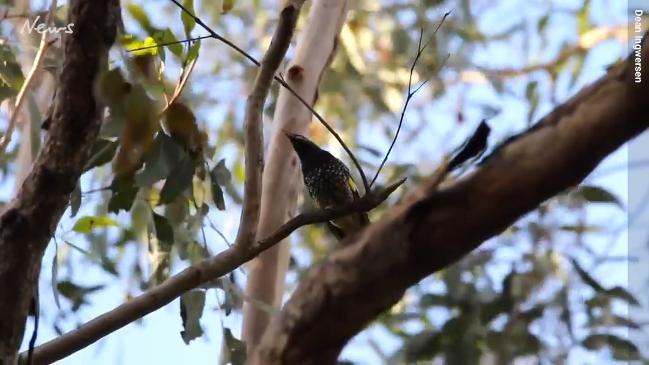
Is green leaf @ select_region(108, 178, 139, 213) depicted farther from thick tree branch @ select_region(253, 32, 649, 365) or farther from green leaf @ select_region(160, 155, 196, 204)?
thick tree branch @ select_region(253, 32, 649, 365)

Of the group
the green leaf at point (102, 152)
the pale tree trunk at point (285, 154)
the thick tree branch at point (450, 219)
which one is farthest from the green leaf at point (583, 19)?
the thick tree branch at point (450, 219)

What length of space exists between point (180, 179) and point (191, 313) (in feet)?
0.78

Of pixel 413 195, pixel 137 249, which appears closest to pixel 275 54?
pixel 413 195

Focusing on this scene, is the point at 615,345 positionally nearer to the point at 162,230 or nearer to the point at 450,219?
the point at 162,230

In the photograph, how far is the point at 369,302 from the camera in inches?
28.4

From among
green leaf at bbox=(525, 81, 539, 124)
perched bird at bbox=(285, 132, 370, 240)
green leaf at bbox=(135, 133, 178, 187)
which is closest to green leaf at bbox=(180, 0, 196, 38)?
green leaf at bbox=(135, 133, 178, 187)

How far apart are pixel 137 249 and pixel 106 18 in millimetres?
1626

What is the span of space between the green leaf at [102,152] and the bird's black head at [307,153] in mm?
589

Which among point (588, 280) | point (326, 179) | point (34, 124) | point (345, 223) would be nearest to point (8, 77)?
point (34, 124)

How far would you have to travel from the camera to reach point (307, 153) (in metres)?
2.10

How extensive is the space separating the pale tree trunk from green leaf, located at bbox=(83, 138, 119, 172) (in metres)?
0.48

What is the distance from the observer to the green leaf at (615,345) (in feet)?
6.03

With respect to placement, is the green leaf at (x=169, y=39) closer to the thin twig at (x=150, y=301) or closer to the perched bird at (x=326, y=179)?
the thin twig at (x=150, y=301)

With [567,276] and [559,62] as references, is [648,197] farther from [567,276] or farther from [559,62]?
[559,62]
